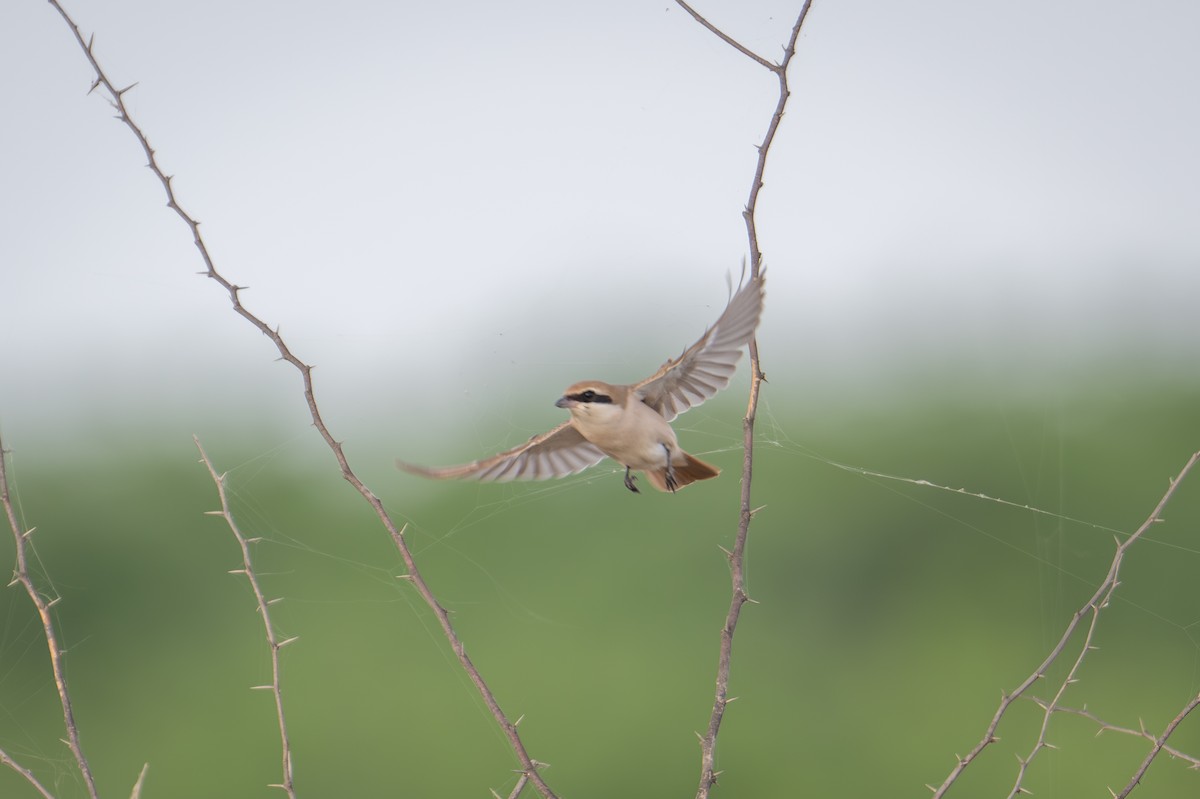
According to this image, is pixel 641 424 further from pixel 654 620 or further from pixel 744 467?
pixel 654 620

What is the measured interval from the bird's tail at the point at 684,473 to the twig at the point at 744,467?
1.82 feet

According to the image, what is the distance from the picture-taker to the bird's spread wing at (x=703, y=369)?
2.20 meters

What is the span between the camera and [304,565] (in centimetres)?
1321

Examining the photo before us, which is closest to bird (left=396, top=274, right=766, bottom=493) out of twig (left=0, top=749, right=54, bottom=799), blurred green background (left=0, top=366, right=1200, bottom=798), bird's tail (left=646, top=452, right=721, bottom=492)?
bird's tail (left=646, top=452, right=721, bottom=492)

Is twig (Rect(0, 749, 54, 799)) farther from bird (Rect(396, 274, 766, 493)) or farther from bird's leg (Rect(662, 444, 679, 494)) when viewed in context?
bird's leg (Rect(662, 444, 679, 494))

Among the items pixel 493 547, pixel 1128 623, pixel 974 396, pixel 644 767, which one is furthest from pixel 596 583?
pixel 1128 623

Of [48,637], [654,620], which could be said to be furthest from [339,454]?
[654,620]

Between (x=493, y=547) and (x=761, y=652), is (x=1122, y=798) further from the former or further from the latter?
(x=493, y=547)

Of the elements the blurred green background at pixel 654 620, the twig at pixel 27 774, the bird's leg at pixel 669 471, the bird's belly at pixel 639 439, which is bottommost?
the blurred green background at pixel 654 620

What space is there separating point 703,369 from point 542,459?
0.41 m

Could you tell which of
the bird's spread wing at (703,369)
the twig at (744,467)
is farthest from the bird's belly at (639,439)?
the twig at (744,467)

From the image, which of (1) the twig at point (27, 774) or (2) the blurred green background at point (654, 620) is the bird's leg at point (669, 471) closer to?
(1) the twig at point (27, 774)

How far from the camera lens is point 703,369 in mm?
2459

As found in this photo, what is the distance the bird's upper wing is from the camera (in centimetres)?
241
